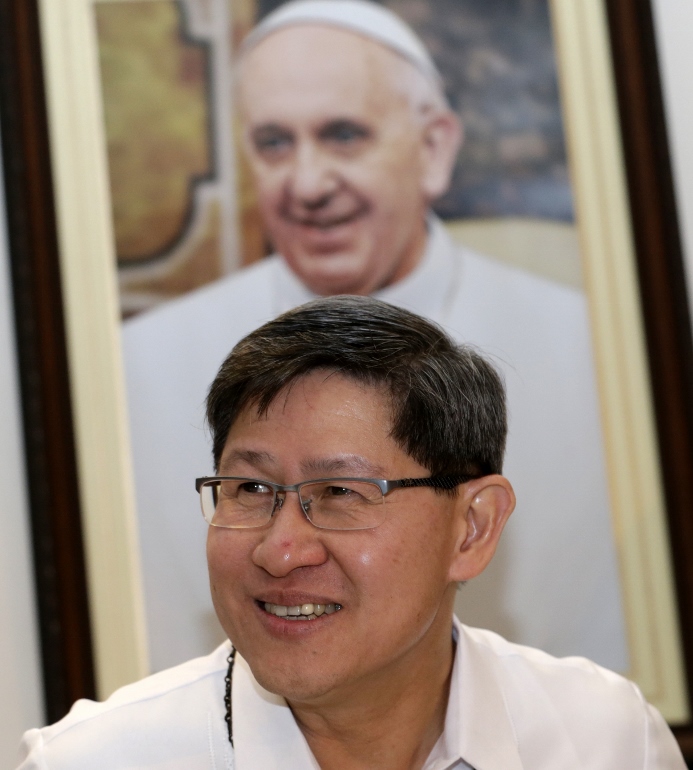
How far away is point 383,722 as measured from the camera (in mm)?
1490

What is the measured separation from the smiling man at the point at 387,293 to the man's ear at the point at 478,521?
0.68m

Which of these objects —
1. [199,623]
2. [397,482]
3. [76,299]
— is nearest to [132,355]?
[76,299]

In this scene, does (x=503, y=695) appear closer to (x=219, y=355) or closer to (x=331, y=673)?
(x=331, y=673)

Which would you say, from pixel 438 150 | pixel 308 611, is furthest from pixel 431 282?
pixel 308 611

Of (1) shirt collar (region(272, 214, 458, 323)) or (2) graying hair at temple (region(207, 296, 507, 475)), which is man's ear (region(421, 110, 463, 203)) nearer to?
(1) shirt collar (region(272, 214, 458, 323))

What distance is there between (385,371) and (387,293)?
826 millimetres

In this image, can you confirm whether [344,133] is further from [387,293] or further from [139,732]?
[139,732]

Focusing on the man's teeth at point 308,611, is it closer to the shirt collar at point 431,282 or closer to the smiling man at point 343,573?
the smiling man at point 343,573

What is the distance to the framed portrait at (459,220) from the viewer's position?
211 centimetres

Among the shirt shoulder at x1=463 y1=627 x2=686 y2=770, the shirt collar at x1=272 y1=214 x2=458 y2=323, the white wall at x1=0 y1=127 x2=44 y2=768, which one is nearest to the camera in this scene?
the shirt shoulder at x1=463 y1=627 x2=686 y2=770

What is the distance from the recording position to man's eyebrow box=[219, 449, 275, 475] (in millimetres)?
1366

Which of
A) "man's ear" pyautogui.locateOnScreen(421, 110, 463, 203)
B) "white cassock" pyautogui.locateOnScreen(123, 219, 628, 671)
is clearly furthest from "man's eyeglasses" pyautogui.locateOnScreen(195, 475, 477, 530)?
"man's ear" pyautogui.locateOnScreen(421, 110, 463, 203)

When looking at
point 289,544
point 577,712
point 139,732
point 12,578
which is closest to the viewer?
point 289,544

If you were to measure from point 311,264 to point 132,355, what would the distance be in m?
0.42
